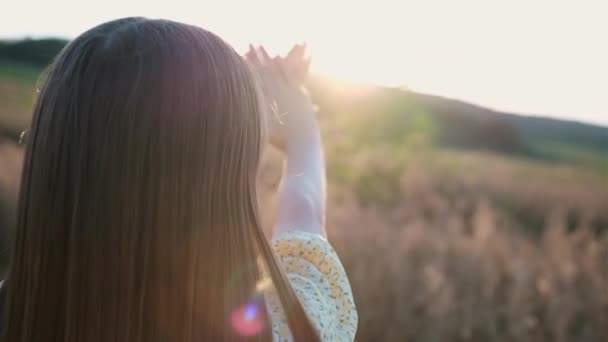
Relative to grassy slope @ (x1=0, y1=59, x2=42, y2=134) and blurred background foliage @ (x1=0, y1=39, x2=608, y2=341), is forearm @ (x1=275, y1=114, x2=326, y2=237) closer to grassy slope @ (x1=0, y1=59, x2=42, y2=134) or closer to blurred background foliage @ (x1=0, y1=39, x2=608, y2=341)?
blurred background foliage @ (x1=0, y1=39, x2=608, y2=341)

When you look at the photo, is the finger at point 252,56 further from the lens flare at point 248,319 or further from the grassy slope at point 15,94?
the grassy slope at point 15,94

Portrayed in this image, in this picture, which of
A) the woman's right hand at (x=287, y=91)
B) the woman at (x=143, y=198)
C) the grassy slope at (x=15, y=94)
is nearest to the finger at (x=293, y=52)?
the woman's right hand at (x=287, y=91)

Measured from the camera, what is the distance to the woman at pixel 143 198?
1007mm

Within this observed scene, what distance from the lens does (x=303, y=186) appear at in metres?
1.40

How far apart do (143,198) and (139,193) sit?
0.01 meters

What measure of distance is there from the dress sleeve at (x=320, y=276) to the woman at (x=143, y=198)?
14 centimetres

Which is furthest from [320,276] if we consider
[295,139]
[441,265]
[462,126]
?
[462,126]

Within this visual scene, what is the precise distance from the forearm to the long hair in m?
0.26

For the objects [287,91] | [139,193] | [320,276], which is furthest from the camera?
[287,91]

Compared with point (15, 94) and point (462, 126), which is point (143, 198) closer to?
point (15, 94)

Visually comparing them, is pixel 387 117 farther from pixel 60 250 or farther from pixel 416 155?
pixel 60 250

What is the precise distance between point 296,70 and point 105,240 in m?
0.59

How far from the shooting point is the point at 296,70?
1.45 meters

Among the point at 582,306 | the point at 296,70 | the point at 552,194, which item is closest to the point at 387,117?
the point at 552,194
